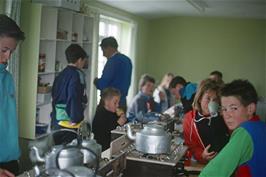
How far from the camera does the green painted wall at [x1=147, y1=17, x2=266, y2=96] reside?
8555 millimetres

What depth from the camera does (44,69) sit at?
468 centimetres

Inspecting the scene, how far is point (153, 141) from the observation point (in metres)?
2.27

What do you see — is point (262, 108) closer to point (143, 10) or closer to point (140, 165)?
point (143, 10)

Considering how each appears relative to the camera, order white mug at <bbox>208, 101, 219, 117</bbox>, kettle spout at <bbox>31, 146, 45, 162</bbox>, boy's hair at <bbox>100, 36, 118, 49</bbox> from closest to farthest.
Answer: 1. kettle spout at <bbox>31, 146, 45, 162</bbox>
2. white mug at <bbox>208, 101, 219, 117</bbox>
3. boy's hair at <bbox>100, 36, 118, 49</bbox>

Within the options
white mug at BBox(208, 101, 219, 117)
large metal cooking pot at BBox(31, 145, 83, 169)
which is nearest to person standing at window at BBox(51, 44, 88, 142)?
white mug at BBox(208, 101, 219, 117)

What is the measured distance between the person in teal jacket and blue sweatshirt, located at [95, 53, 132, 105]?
242 centimetres

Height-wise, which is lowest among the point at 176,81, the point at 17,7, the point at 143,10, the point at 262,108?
the point at 262,108

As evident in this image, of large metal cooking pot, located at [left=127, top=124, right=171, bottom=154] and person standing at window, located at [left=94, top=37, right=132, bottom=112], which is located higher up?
person standing at window, located at [left=94, top=37, right=132, bottom=112]

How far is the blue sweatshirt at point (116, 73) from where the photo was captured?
4438 mm

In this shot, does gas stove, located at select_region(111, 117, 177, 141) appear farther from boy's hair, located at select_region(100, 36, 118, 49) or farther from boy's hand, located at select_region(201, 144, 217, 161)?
boy's hair, located at select_region(100, 36, 118, 49)

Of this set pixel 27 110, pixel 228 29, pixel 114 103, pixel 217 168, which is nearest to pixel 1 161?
pixel 217 168

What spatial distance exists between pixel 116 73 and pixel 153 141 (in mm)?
2289

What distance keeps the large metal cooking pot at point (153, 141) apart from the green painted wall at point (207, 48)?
667cm

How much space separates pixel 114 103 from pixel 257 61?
19.3ft
